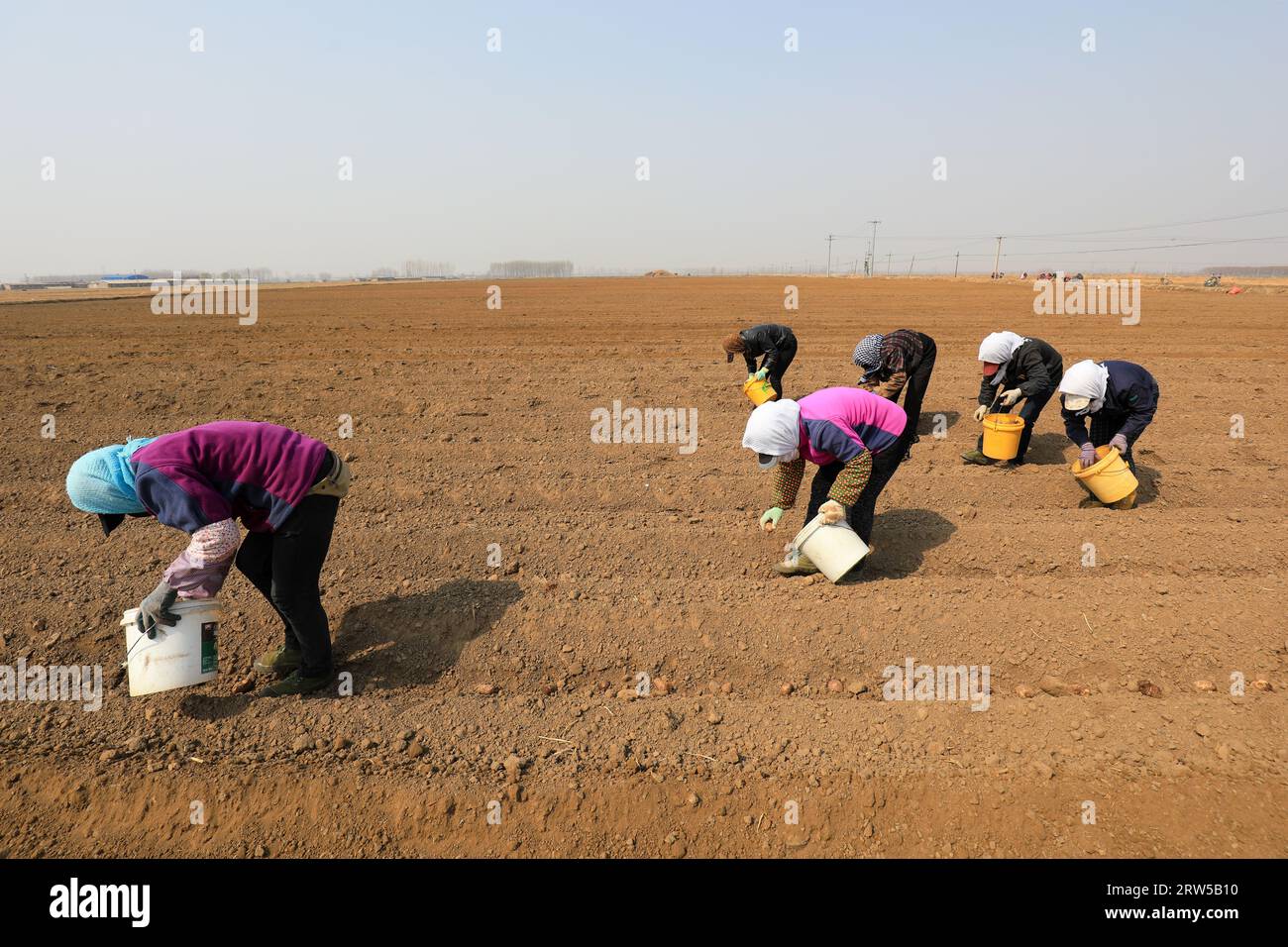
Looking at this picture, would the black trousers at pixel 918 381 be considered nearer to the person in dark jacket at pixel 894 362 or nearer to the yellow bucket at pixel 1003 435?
the person in dark jacket at pixel 894 362

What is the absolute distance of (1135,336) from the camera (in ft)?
49.2

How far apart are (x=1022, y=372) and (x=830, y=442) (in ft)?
11.4

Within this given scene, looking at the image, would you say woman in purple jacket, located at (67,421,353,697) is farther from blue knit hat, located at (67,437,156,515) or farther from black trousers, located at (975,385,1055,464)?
black trousers, located at (975,385,1055,464)

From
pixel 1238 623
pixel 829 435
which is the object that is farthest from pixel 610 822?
pixel 1238 623

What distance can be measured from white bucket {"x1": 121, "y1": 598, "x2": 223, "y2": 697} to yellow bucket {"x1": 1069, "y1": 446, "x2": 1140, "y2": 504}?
5.99 metres

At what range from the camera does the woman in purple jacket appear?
2.68 m

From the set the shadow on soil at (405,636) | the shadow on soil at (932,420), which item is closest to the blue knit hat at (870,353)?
the shadow on soil at (932,420)

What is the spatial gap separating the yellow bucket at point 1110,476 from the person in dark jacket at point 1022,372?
0.91 metres

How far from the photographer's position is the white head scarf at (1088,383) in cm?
530

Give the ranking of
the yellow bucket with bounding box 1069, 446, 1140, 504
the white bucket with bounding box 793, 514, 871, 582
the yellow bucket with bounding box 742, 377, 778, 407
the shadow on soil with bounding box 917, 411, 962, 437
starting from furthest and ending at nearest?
the shadow on soil with bounding box 917, 411, 962, 437, the yellow bucket with bounding box 742, 377, 778, 407, the yellow bucket with bounding box 1069, 446, 1140, 504, the white bucket with bounding box 793, 514, 871, 582

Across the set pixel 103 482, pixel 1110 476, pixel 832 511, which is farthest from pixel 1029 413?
pixel 103 482

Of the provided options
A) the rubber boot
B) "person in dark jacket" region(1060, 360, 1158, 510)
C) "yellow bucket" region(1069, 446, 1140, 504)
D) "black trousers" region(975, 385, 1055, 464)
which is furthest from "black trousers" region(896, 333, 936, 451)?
the rubber boot

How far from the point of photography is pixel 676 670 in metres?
3.78

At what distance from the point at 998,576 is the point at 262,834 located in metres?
4.37
